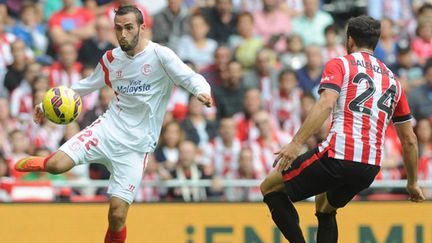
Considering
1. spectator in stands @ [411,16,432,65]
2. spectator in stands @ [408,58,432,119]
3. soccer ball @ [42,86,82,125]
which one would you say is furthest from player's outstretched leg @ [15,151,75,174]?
spectator in stands @ [411,16,432,65]

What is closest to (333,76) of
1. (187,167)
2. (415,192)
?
(415,192)

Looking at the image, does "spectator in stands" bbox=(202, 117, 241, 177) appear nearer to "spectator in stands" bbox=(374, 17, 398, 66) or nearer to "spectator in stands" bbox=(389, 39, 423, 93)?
"spectator in stands" bbox=(389, 39, 423, 93)

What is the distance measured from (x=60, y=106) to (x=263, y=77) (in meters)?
5.55

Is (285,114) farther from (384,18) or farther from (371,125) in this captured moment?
(371,125)

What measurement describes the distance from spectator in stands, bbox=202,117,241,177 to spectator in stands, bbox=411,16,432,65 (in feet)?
11.7

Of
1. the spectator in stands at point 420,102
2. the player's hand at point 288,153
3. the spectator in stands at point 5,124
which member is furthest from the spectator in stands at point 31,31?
the player's hand at point 288,153

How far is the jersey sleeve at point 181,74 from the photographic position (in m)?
9.65

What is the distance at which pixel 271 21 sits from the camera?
640 inches

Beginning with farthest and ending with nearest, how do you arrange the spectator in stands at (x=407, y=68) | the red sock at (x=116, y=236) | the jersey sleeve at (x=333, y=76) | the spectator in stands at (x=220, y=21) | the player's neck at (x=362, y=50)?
the spectator in stands at (x=220, y=21), the spectator in stands at (x=407, y=68), the red sock at (x=116, y=236), the player's neck at (x=362, y=50), the jersey sleeve at (x=333, y=76)

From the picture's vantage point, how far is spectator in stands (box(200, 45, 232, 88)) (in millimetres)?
14984

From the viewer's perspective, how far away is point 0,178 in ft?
42.4

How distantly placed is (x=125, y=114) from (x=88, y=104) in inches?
173

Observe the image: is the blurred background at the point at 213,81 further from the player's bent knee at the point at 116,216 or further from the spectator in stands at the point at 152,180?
the player's bent knee at the point at 116,216

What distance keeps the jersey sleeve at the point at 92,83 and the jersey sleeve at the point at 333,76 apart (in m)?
2.31
